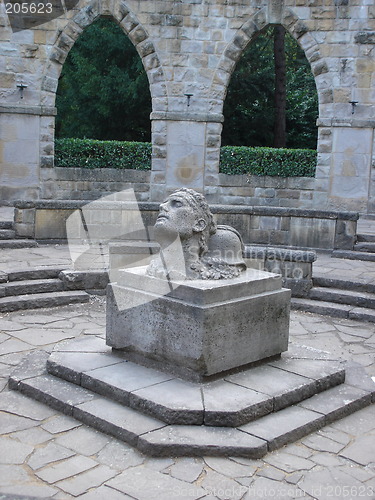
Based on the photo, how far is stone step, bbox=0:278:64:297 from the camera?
7132 millimetres

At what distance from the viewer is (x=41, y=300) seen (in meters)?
7.09

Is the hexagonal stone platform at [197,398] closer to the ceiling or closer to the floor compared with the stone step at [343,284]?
closer to the floor

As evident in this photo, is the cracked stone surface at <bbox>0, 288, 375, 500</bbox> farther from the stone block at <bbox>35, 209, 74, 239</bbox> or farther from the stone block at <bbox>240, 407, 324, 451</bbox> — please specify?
the stone block at <bbox>35, 209, 74, 239</bbox>

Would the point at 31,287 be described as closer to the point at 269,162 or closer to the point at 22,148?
the point at 22,148

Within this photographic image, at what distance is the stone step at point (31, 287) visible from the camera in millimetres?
7132

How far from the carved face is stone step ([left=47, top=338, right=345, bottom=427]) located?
1.04 metres

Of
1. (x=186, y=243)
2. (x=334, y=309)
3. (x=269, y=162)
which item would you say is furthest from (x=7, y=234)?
(x=269, y=162)

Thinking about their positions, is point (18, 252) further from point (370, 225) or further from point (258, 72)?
point (258, 72)

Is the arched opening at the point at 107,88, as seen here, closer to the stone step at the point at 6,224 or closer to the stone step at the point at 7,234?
the stone step at the point at 6,224

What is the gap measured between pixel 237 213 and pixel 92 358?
4.94m

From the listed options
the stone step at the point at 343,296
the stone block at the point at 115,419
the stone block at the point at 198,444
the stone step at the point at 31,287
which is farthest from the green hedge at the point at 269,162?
the stone block at the point at 198,444

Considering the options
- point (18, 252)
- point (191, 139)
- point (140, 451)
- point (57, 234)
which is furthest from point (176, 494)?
point (191, 139)

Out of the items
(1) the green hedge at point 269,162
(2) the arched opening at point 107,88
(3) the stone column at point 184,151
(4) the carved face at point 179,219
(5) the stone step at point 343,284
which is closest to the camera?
(4) the carved face at point 179,219

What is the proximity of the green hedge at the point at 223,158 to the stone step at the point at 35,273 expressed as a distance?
6007mm
